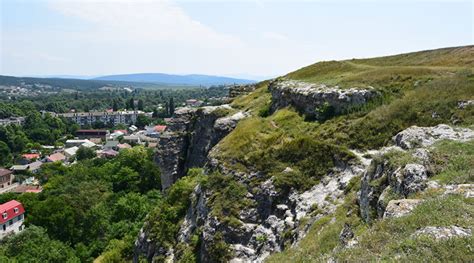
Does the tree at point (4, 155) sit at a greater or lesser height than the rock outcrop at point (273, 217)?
lesser

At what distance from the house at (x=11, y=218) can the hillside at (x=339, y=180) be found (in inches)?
1210

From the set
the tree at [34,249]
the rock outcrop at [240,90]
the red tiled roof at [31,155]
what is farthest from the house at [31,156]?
the tree at [34,249]

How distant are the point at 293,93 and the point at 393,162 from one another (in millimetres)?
20776

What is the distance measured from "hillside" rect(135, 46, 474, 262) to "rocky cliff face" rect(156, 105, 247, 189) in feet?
4.57

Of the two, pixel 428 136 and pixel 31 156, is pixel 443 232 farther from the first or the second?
pixel 31 156

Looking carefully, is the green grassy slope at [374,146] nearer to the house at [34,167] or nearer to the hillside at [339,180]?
the hillside at [339,180]

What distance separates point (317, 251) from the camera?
15227 millimetres

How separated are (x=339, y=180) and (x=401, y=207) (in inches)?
391

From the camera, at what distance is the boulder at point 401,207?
12070mm

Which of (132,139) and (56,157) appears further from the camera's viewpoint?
→ (132,139)

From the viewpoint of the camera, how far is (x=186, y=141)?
45250 mm

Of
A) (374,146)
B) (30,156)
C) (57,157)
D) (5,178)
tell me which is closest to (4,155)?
(30,156)

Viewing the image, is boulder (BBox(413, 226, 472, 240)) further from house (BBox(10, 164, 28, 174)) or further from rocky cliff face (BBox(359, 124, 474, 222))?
house (BBox(10, 164, 28, 174))

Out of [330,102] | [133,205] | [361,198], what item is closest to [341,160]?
[361,198]
